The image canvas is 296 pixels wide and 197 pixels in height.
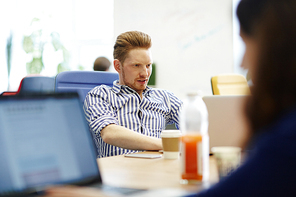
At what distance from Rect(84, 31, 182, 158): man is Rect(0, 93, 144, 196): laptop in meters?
0.83

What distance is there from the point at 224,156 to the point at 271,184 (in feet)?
1.15

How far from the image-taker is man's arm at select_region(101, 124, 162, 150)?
1.38 meters

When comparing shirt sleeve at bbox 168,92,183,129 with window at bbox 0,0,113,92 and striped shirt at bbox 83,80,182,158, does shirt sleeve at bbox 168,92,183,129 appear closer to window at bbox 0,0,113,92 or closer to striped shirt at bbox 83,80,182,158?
striped shirt at bbox 83,80,182,158

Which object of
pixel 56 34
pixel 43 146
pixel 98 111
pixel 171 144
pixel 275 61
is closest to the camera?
pixel 275 61

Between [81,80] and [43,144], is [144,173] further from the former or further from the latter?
[81,80]

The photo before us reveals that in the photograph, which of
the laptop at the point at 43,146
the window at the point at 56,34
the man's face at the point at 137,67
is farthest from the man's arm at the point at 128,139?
the window at the point at 56,34

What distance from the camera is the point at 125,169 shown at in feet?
3.15

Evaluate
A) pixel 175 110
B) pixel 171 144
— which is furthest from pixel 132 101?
pixel 171 144

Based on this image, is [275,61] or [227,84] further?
[227,84]

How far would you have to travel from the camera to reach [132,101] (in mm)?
1763

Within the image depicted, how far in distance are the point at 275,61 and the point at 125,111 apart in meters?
1.33

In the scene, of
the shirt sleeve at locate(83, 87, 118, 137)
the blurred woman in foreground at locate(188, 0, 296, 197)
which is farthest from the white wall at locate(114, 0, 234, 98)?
the blurred woman in foreground at locate(188, 0, 296, 197)

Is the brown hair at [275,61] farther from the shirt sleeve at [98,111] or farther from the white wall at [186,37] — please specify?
the white wall at [186,37]

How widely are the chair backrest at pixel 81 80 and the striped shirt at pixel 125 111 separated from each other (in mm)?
122
